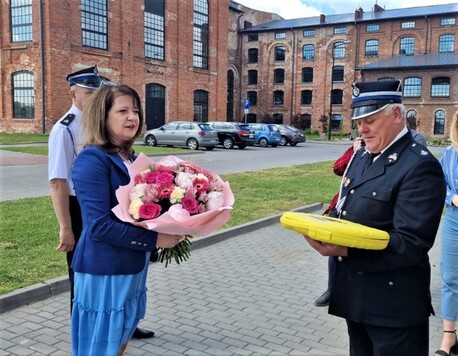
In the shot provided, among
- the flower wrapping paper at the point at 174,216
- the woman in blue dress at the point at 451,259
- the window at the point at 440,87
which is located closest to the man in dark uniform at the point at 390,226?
the flower wrapping paper at the point at 174,216

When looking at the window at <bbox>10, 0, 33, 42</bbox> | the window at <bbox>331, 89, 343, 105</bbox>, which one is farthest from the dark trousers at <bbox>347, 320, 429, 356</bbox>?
the window at <bbox>331, 89, 343, 105</bbox>

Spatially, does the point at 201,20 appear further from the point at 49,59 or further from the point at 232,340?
the point at 232,340

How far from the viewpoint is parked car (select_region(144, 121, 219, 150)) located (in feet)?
87.9

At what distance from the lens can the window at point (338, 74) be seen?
59.9 m

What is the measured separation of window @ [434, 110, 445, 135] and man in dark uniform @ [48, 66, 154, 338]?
181 feet

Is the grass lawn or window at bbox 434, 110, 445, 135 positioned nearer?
the grass lawn

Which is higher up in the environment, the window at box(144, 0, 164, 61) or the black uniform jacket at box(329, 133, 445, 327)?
the window at box(144, 0, 164, 61)

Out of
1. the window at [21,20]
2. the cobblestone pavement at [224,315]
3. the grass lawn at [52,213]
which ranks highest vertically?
the window at [21,20]

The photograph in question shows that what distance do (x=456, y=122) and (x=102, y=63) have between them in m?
33.4

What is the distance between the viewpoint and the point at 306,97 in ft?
204

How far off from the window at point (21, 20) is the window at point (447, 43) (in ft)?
150

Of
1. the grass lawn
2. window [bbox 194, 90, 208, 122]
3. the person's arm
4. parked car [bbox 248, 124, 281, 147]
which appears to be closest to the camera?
the person's arm

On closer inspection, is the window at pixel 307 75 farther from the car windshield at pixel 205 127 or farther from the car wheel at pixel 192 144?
the car wheel at pixel 192 144

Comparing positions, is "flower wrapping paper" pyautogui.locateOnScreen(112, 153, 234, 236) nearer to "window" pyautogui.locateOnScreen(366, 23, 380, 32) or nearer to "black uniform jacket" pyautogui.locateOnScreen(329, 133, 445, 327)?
"black uniform jacket" pyautogui.locateOnScreen(329, 133, 445, 327)
